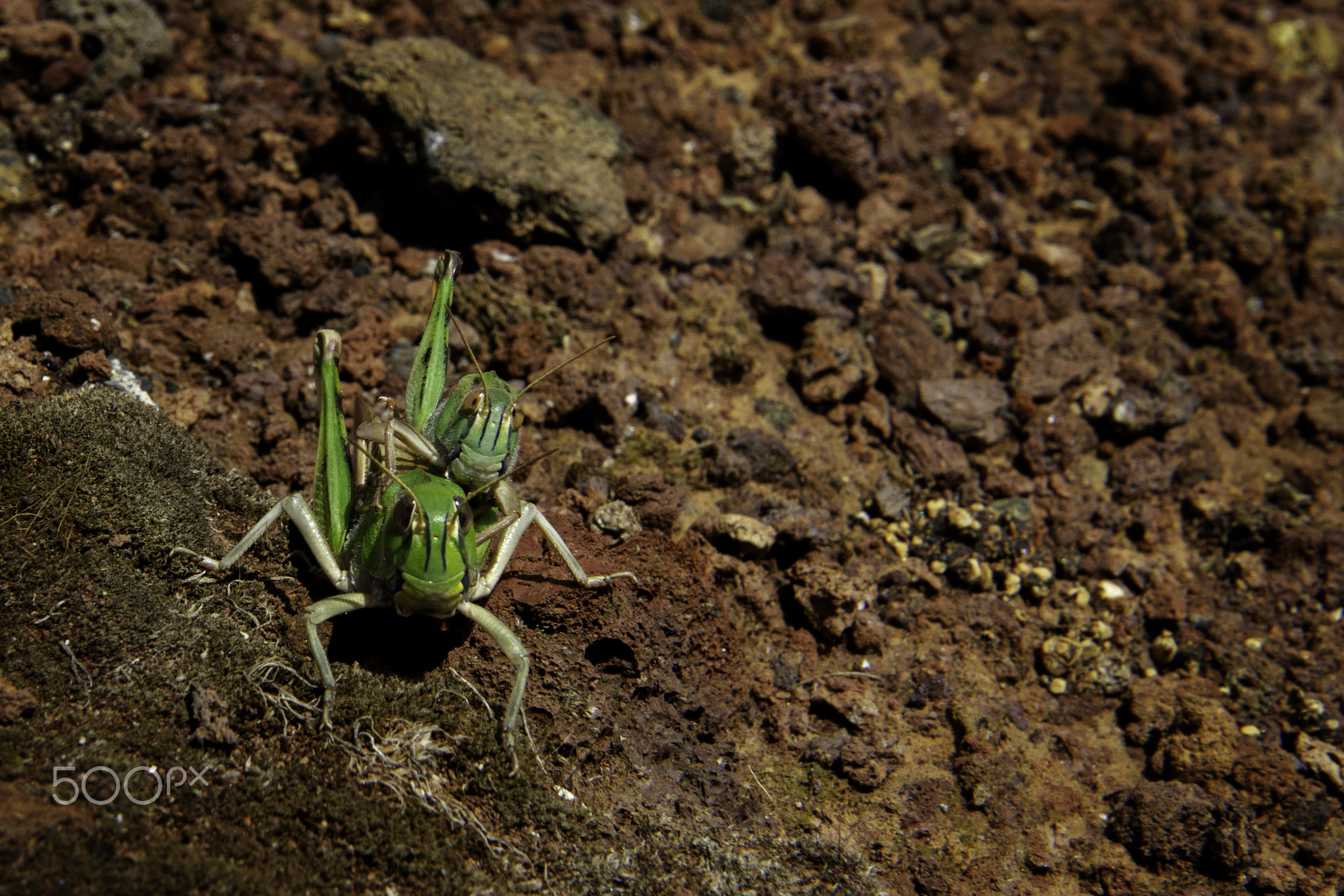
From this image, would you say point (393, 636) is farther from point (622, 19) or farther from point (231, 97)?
point (622, 19)

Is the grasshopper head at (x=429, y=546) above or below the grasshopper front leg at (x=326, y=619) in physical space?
above

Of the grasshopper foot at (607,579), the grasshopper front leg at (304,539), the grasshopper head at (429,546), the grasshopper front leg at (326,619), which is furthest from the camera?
the grasshopper foot at (607,579)

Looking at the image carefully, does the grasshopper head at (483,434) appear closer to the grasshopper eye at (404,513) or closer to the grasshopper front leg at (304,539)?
the grasshopper eye at (404,513)

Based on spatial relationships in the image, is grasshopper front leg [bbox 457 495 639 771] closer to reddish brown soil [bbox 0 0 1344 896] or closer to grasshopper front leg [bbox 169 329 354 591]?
reddish brown soil [bbox 0 0 1344 896]

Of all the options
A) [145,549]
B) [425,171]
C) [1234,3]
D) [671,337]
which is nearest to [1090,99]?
[1234,3]

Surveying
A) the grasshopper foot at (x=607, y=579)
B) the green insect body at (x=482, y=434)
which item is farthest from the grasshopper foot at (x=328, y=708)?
the grasshopper foot at (x=607, y=579)

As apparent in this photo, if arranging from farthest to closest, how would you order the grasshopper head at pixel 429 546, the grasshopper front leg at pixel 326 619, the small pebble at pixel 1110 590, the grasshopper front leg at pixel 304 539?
the small pebble at pixel 1110 590
the grasshopper front leg at pixel 304 539
the grasshopper front leg at pixel 326 619
the grasshopper head at pixel 429 546

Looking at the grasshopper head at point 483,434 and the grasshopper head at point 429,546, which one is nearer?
the grasshopper head at point 429,546
